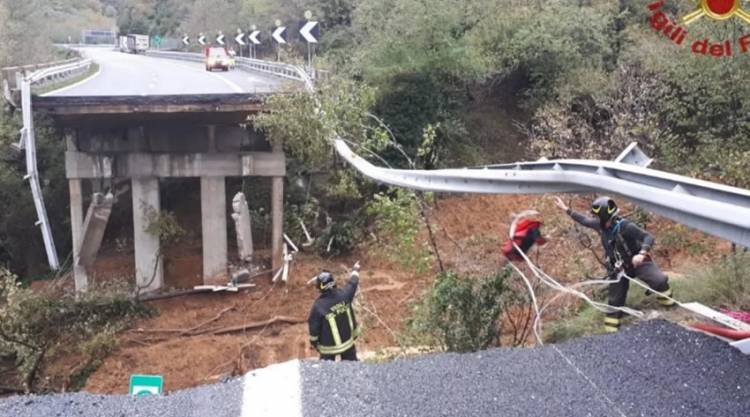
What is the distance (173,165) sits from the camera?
18.6 metres

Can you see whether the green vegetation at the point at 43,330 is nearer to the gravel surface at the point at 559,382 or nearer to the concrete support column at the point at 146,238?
the concrete support column at the point at 146,238

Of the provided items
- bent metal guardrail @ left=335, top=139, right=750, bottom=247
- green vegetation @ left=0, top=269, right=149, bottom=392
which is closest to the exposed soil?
green vegetation @ left=0, top=269, right=149, bottom=392

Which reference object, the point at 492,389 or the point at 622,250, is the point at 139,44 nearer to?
the point at 622,250

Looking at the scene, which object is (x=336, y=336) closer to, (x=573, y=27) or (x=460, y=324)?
(x=460, y=324)

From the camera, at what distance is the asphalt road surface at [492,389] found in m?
4.52

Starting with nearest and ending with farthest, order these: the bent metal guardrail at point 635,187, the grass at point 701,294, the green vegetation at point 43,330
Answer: the bent metal guardrail at point 635,187, the grass at point 701,294, the green vegetation at point 43,330

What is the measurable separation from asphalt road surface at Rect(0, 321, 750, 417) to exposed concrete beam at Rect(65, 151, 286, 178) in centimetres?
1345

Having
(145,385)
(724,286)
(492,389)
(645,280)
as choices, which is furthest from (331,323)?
(724,286)

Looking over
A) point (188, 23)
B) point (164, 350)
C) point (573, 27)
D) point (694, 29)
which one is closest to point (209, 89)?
point (164, 350)

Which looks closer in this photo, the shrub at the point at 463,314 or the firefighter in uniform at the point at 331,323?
the shrub at the point at 463,314

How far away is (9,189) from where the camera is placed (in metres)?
21.6

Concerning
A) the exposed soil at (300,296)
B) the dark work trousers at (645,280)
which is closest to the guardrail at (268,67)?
the exposed soil at (300,296)

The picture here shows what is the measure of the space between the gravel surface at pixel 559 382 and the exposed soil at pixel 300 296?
5.15 meters

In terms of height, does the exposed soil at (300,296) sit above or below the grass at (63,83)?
below
